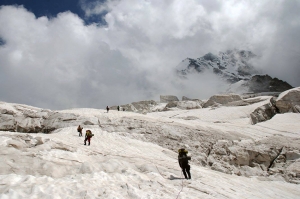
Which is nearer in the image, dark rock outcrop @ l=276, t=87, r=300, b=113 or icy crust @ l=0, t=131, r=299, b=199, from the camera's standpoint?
icy crust @ l=0, t=131, r=299, b=199

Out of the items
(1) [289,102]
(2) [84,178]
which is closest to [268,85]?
(1) [289,102]

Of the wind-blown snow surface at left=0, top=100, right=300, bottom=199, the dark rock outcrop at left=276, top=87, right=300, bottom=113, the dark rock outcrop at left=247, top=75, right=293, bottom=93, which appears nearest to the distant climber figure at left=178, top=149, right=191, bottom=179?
the wind-blown snow surface at left=0, top=100, right=300, bottom=199

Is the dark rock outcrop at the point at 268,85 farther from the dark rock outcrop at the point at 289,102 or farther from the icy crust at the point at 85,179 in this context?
the icy crust at the point at 85,179

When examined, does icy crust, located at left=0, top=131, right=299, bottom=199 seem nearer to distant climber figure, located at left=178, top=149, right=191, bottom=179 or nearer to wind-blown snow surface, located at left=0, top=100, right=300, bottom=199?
wind-blown snow surface, located at left=0, top=100, right=300, bottom=199

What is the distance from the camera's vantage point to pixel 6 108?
88.8 feet

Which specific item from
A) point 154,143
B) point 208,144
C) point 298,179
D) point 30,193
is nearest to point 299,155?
point 298,179

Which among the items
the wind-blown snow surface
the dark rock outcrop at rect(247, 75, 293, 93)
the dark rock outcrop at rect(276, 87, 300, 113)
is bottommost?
the wind-blown snow surface

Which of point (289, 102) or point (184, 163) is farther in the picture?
point (289, 102)

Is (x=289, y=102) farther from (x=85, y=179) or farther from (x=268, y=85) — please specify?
(x=268, y=85)

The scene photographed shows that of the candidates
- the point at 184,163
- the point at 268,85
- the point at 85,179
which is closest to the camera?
the point at 85,179

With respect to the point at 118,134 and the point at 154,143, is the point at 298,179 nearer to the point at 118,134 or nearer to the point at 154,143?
the point at 154,143

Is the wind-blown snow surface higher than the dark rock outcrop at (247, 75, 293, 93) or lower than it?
lower

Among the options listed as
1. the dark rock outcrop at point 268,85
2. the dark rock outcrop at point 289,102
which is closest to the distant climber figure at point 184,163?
the dark rock outcrop at point 289,102

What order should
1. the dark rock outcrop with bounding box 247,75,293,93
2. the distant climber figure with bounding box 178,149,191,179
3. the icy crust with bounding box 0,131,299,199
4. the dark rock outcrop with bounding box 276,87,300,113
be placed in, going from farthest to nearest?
1. the dark rock outcrop with bounding box 247,75,293,93
2. the dark rock outcrop with bounding box 276,87,300,113
3. the distant climber figure with bounding box 178,149,191,179
4. the icy crust with bounding box 0,131,299,199
